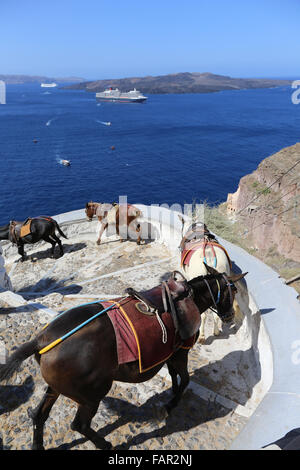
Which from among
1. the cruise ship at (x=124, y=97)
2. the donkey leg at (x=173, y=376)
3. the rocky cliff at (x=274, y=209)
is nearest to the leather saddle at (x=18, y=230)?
the donkey leg at (x=173, y=376)

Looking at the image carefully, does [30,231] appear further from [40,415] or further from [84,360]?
[84,360]

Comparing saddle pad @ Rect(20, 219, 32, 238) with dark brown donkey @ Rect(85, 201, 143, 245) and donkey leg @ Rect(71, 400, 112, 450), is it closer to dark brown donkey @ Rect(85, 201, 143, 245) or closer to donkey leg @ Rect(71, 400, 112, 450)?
dark brown donkey @ Rect(85, 201, 143, 245)

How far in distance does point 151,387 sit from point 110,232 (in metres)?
9.35

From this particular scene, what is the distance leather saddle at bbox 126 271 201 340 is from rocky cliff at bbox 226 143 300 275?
1108cm

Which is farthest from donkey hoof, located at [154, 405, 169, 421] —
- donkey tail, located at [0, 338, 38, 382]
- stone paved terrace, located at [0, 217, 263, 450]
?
donkey tail, located at [0, 338, 38, 382]

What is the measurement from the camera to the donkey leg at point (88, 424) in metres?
4.56

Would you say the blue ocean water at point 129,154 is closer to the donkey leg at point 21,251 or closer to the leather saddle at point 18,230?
the donkey leg at point 21,251

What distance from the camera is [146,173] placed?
59281mm

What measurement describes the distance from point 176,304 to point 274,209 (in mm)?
16918

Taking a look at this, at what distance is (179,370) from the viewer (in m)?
5.48

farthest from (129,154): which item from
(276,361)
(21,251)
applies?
(276,361)

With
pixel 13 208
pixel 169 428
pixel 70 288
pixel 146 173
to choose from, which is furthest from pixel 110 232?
pixel 146 173
